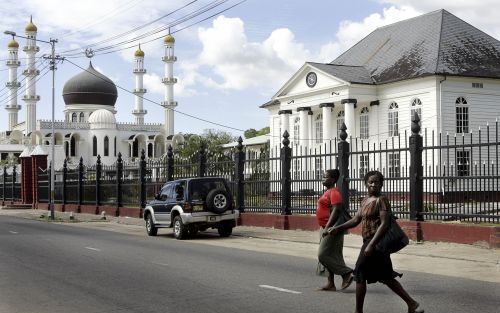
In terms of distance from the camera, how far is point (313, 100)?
1800 inches

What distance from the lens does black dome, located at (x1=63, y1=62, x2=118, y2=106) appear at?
95812mm

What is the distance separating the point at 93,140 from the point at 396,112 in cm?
6147

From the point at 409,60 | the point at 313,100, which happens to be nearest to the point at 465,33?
the point at 409,60

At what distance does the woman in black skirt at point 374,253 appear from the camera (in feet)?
24.0

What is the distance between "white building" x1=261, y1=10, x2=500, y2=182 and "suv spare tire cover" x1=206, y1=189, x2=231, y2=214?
72.8ft

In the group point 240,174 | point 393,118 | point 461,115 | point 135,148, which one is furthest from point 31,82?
point 240,174

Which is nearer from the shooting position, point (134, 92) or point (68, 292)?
point (68, 292)

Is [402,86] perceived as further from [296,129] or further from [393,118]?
[296,129]

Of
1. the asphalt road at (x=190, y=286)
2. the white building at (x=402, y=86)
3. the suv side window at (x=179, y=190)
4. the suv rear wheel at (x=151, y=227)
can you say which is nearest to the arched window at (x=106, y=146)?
the white building at (x=402, y=86)

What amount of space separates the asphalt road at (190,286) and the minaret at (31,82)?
279 feet

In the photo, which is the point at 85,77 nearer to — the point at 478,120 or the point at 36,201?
the point at 36,201

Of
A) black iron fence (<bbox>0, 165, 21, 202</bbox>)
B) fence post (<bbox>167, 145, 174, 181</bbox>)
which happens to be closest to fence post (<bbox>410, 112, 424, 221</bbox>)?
fence post (<bbox>167, 145, 174, 181</bbox>)

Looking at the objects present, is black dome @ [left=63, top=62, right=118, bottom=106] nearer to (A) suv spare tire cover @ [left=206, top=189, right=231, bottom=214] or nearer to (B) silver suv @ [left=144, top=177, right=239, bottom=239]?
(B) silver suv @ [left=144, top=177, right=239, bottom=239]

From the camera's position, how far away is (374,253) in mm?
7309
